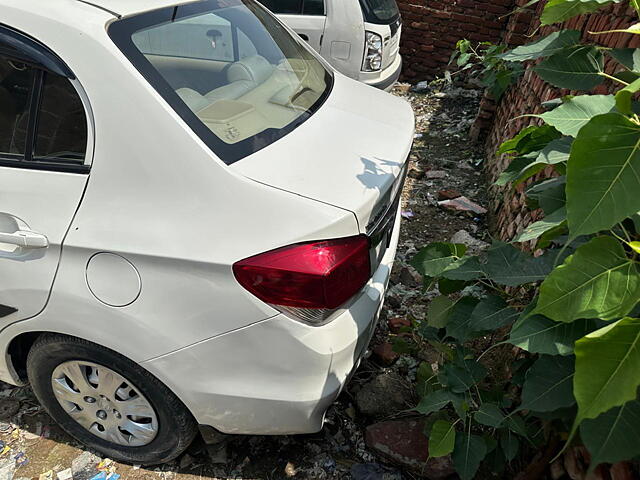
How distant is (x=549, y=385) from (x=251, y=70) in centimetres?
160

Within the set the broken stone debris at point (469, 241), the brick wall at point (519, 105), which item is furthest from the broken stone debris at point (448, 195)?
the broken stone debris at point (469, 241)

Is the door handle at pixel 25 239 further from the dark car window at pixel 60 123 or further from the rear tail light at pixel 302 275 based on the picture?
the rear tail light at pixel 302 275

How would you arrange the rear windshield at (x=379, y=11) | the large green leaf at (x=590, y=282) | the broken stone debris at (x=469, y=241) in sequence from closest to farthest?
the large green leaf at (x=590, y=282)
the broken stone debris at (x=469, y=241)
the rear windshield at (x=379, y=11)

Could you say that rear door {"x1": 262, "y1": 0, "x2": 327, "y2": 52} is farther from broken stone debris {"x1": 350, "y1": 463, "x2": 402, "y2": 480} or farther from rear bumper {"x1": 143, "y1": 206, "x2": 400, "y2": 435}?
broken stone debris {"x1": 350, "y1": 463, "x2": 402, "y2": 480}

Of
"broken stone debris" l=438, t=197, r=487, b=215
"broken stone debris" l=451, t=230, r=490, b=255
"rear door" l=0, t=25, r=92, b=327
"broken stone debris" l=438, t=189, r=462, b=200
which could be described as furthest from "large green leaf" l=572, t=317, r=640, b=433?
"broken stone debris" l=438, t=189, r=462, b=200

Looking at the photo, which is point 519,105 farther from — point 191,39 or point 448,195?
point 191,39

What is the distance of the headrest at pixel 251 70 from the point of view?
193 centimetres

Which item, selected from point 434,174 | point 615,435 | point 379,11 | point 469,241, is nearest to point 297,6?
point 379,11

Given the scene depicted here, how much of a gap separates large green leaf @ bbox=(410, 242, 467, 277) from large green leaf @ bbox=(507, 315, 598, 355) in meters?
0.53

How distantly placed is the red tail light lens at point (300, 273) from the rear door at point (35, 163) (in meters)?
0.63

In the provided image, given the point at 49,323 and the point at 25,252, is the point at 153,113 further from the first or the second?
the point at 49,323

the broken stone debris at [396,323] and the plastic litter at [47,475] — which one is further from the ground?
the broken stone debris at [396,323]

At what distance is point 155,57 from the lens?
1.58 meters

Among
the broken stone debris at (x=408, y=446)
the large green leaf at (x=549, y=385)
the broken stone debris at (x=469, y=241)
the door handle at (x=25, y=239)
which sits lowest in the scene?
the broken stone debris at (x=408, y=446)
